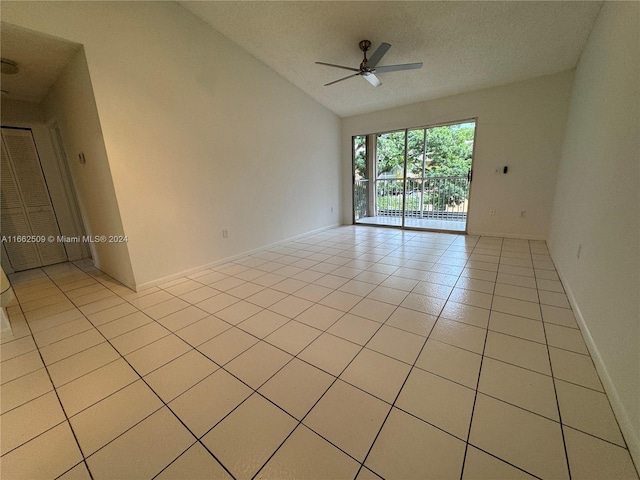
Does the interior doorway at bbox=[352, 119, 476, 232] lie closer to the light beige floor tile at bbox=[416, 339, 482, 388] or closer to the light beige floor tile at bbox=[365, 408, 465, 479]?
the light beige floor tile at bbox=[416, 339, 482, 388]

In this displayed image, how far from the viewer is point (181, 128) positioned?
280 centimetres

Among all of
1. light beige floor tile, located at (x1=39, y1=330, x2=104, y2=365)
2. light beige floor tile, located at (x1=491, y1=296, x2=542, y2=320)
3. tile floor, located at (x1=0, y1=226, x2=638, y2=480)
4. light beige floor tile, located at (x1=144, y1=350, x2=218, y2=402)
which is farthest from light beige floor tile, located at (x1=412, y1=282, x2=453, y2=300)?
light beige floor tile, located at (x1=39, y1=330, x2=104, y2=365)

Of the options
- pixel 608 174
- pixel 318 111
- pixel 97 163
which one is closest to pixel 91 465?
pixel 97 163

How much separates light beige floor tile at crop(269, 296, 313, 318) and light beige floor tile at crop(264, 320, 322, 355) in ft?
0.53

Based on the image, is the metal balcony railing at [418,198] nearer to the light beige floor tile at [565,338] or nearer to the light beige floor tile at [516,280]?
the light beige floor tile at [516,280]

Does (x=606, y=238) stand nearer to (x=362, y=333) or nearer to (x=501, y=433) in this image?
(x=501, y=433)

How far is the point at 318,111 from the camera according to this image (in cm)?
485

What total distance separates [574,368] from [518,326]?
1.30 feet

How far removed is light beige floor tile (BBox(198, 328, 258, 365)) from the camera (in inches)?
62.5

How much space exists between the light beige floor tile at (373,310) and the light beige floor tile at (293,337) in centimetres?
42

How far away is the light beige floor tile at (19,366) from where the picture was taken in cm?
149

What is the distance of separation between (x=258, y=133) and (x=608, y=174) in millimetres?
3703

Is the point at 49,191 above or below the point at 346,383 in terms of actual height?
above

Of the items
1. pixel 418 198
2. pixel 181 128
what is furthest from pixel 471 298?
pixel 418 198
